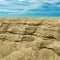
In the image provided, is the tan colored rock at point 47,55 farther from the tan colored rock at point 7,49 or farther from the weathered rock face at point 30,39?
the tan colored rock at point 7,49

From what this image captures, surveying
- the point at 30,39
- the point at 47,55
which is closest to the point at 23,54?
the point at 30,39

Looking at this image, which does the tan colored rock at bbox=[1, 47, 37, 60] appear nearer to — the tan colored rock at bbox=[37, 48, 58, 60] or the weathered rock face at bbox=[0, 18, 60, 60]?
the weathered rock face at bbox=[0, 18, 60, 60]

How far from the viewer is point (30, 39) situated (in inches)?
254

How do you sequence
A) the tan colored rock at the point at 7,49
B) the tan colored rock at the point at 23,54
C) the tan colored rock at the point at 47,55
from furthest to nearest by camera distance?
1. the tan colored rock at the point at 7,49
2. the tan colored rock at the point at 23,54
3. the tan colored rock at the point at 47,55

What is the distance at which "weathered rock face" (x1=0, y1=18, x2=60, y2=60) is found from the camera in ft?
20.3

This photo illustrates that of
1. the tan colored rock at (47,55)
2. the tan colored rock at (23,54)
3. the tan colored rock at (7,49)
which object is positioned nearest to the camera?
the tan colored rock at (47,55)

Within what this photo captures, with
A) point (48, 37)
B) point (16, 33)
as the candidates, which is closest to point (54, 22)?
point (48, 37)

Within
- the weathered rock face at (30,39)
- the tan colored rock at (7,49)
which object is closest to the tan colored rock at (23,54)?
the weathered rock face at (30,39)

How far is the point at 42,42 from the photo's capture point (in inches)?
249

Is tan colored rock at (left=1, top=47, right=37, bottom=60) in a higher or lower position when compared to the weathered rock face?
lower

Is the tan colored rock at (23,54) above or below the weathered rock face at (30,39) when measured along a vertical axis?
below

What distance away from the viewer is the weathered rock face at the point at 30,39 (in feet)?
20.3

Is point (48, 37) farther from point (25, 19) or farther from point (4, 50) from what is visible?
point (4, 50)

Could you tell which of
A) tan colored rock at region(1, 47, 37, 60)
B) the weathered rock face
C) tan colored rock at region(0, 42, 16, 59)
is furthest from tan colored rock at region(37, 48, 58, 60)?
tan colored rock at region(0, 42, 16, 59)
